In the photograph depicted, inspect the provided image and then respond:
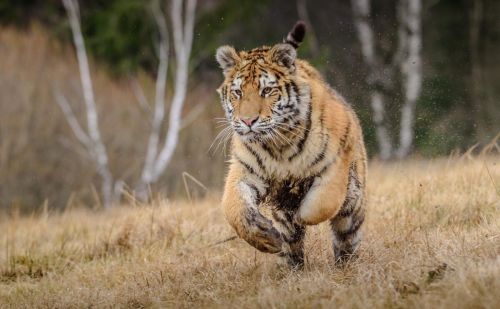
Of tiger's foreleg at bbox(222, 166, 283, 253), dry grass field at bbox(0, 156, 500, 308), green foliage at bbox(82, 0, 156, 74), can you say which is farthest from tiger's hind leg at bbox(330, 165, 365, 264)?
green foliage at bbox(82, 0, 156, 74)

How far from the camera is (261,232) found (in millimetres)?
5762

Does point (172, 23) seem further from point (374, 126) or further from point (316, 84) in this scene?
point (316, 84)

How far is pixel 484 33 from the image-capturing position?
23422mm

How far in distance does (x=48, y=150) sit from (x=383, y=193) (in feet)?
39.8

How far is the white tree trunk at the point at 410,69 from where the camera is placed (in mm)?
18427

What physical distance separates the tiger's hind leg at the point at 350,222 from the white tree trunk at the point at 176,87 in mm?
11890

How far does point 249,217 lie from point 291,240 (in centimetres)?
57

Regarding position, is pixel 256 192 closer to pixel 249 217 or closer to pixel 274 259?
pixel 249 217

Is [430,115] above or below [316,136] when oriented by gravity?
below

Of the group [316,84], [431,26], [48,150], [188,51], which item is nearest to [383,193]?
[316,84]

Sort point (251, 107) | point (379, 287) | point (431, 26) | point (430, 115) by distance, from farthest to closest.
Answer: point (431, 26), point (430, 115), point (251, 107), point (379, 287)

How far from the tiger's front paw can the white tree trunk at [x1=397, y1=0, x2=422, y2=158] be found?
41.6 ft

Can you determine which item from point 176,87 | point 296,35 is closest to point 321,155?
point 296,35

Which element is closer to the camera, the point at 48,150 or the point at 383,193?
the point at 383,193
